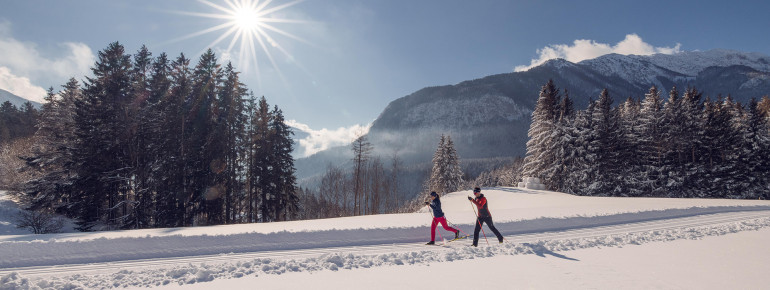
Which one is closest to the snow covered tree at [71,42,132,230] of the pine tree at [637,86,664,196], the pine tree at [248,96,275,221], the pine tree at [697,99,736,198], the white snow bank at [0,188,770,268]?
the pine tree at [248,96,275,221]

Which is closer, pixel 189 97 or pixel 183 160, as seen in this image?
pixel 183 160

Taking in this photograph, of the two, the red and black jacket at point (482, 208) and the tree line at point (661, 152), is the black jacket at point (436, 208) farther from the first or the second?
the tree line at point (661, 152)

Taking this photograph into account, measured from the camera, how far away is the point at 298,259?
733 cm

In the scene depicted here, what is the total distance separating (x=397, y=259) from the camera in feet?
23.9

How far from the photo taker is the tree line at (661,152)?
28438 mm

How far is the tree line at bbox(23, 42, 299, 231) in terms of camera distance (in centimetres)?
1822

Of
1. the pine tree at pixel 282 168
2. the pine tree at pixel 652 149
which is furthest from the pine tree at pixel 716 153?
the pine tree at pixel 282 168

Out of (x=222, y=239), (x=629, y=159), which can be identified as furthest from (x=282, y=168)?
(x=629, y=159)

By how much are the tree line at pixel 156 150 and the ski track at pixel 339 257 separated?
14589 mm

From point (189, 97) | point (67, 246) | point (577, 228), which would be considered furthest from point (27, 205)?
point (577, 228)

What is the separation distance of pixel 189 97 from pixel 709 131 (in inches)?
1914

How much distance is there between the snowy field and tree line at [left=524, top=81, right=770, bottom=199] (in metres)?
19.9

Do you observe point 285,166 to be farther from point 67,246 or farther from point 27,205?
point 67,246

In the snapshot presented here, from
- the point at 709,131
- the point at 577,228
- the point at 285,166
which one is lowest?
the point at 577,228
